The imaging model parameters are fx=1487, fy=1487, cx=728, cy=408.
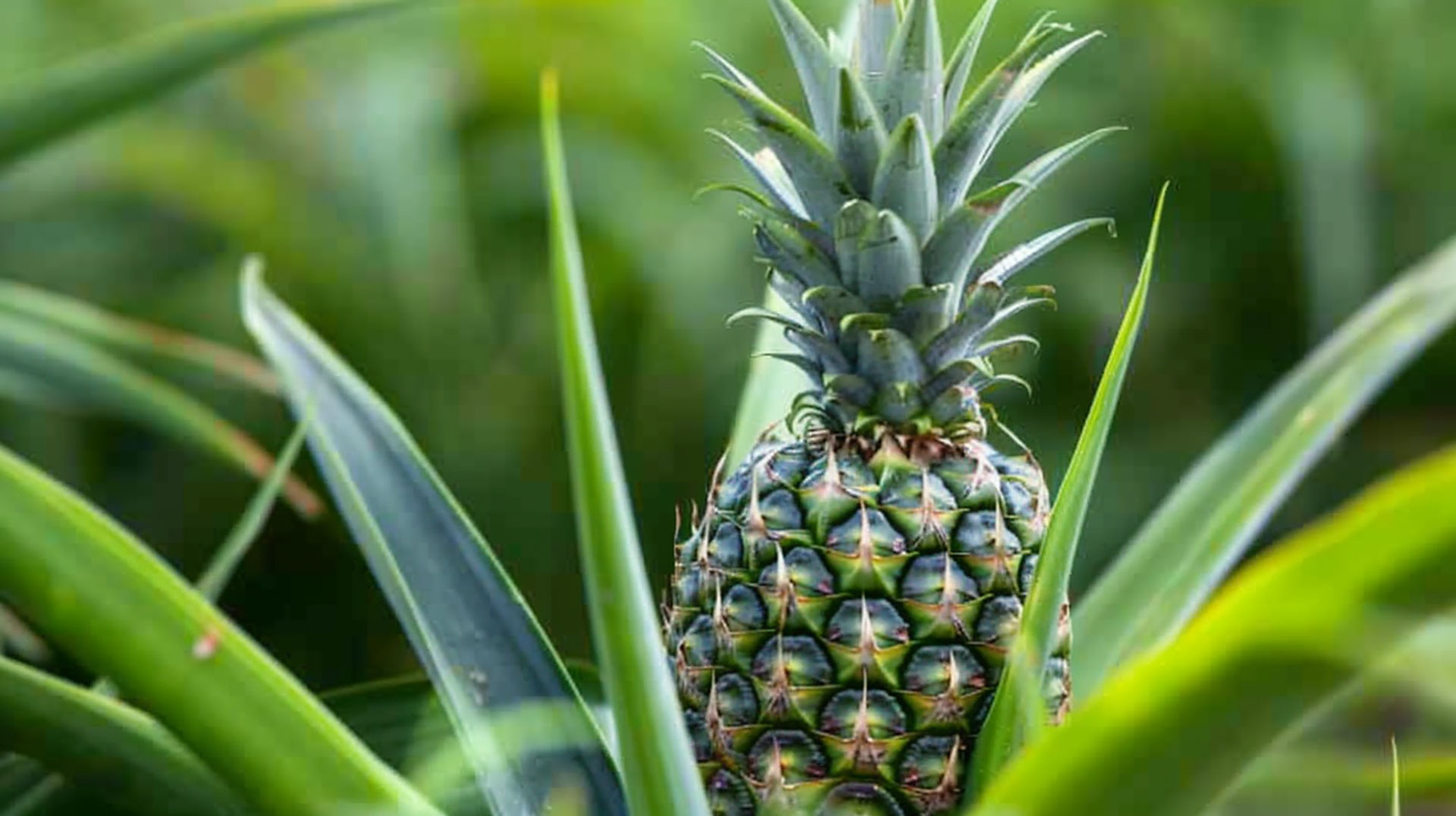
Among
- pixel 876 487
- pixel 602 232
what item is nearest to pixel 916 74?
pixel 876 487

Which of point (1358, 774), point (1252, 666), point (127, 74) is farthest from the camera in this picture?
point (127, 74)

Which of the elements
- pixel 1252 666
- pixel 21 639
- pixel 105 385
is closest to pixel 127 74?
pixel 105 385

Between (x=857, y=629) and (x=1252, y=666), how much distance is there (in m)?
0.29

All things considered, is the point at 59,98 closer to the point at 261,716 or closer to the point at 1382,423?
the point at 261,716

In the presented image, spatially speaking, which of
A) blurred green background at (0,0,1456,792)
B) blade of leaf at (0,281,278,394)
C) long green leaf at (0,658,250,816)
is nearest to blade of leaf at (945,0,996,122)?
long green leaf at (0,658,250,816)

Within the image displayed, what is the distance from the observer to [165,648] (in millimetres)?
516

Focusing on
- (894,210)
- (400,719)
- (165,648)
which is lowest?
(400,719)

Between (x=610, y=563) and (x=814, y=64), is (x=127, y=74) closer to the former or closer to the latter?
(x=814, y=64)

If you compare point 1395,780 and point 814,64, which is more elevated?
point 814,64

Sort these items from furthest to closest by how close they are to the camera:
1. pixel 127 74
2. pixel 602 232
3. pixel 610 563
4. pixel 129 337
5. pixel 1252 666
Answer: pixel 602 232 → pixel 129 337 → pixel 127 74 → pixel 610 563 → pixel 1252 666

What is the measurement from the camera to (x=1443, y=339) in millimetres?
1604

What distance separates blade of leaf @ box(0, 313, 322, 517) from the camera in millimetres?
997

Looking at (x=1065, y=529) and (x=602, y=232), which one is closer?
(x=1065, y=529)

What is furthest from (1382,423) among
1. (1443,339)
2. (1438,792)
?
(1438,792)
